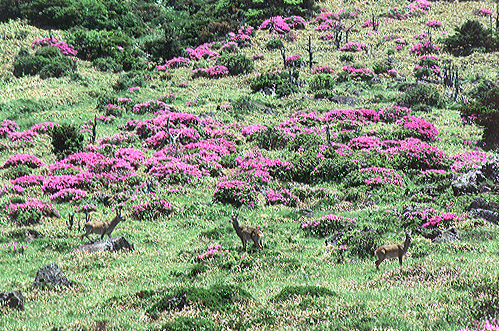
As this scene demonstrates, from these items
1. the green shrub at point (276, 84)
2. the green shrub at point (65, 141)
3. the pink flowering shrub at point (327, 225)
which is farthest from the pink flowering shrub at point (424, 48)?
the green shrub at point (65, 141)

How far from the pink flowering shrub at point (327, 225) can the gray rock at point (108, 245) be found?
6.13 meters

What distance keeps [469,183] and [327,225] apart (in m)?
6.40

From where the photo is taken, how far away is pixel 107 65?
42.8m

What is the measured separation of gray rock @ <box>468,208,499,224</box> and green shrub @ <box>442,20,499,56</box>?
42.3 meters

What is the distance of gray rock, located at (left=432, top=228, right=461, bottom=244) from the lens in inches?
420

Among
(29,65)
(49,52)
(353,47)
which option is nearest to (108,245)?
(29,65)

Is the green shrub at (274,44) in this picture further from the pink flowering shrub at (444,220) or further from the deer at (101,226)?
the deer at (101,226)

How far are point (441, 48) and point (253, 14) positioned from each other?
94.6 feet

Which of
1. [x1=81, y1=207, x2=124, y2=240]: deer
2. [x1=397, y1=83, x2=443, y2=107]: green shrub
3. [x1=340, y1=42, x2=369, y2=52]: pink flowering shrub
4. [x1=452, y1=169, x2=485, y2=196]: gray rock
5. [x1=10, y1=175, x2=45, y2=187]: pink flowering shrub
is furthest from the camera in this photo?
[x1=340, y1=42, x2=369, y2=52]: pink flowering shrub

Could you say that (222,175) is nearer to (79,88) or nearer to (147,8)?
(79,88)

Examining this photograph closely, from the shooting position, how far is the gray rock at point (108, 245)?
38.1 feet

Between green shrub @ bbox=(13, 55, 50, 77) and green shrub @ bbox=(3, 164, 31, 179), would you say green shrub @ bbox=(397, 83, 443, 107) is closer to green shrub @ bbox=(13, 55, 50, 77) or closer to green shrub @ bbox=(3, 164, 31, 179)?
green shrub @ bbox=(3, 164, 31, 179)

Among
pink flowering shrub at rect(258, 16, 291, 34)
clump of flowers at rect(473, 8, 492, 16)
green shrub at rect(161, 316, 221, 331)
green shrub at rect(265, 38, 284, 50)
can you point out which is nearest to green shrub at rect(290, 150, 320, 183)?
green shrub at rect(161, 316, 221, 331)

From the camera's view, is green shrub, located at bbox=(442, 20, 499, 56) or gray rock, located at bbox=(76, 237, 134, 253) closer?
gray rock, located at bbox=(76, 237, 134, 253)
